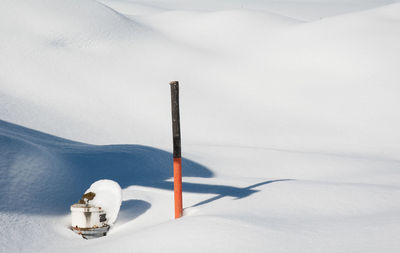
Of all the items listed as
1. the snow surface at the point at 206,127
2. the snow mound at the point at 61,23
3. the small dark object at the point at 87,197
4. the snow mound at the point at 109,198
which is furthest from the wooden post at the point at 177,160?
the snow mound at the point at 61,23

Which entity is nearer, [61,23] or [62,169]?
[62,169]

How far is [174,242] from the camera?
5066mm

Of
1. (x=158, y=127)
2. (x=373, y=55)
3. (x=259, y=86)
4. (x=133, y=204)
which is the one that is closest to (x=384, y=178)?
(x=133, y=204)

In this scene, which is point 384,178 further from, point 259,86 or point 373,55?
point 373,55

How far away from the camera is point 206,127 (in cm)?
1454

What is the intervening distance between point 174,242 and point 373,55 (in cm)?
1552

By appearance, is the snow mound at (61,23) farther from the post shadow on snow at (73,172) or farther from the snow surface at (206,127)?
the post shadow on snow at (73,172)

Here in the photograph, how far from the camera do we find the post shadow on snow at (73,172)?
6.87 metres

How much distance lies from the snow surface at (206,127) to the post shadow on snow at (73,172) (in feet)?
0.09

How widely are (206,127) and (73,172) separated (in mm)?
6607

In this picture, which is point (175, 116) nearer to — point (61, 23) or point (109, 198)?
point (109, 198)

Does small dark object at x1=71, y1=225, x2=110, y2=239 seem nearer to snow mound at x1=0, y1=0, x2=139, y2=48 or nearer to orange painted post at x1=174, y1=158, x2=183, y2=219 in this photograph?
orange painted post at x1=174, y1=158, x2=183, y2=219

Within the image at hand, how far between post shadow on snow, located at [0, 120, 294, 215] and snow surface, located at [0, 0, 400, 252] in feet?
0.09

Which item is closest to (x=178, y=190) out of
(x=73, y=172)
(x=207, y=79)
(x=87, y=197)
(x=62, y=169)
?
A: (x=87, y=197)
